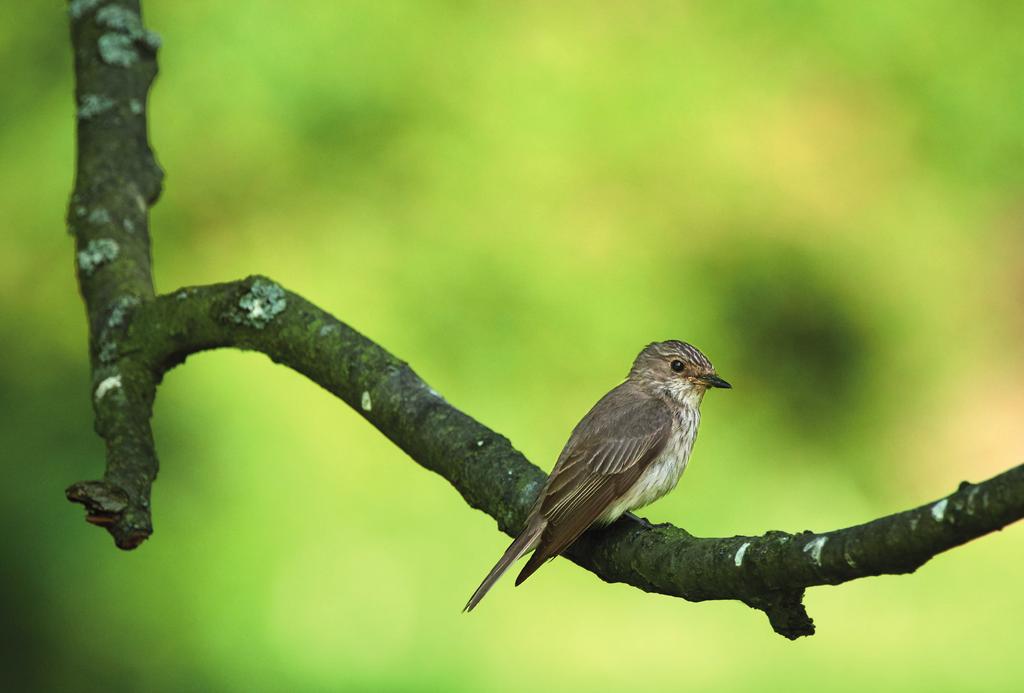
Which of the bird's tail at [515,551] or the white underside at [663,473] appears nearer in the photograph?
the bird's tail at [515,551]

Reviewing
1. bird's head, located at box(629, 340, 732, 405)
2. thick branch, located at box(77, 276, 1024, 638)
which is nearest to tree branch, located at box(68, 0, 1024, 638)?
thick branch, located at box(77, 276, 1024, 638)

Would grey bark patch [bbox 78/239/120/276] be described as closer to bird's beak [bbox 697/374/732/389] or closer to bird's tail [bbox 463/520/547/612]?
bird's tail [bbox 463/520/547/612]

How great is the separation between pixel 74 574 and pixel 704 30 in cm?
385

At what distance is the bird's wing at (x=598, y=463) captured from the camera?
313 cm

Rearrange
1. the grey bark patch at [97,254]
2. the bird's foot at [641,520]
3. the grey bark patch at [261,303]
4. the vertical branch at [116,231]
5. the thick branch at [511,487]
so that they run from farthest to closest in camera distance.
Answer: the grey bark patch at [97,254]
the grey bark patch at [261,303]
the vertical branch at [116,231]
the bird's foot at [641,520]
the thick branch at [511,487]

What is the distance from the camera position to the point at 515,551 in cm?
323

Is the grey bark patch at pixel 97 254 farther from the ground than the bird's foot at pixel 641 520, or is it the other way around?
the grey bark patch at pixel 97 254

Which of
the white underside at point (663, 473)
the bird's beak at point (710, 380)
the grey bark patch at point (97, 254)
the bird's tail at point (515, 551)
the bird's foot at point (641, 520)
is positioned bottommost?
the bird's tail at point (515, 551)

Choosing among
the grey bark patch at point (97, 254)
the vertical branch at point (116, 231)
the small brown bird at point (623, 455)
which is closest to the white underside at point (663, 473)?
the small brown bird at point (623, 455)

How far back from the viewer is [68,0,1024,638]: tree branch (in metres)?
2.06

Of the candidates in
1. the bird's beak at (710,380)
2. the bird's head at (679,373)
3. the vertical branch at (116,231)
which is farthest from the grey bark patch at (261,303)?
the bird's beak at (710,380)

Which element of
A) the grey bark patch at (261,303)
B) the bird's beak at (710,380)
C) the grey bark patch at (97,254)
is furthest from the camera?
the bird's beak at (710,380)

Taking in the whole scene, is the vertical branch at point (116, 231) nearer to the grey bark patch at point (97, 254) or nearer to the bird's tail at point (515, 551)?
the grey bark patch at point (97, 254)

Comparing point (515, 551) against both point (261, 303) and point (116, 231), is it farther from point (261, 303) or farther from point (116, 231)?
point (116, 231)
